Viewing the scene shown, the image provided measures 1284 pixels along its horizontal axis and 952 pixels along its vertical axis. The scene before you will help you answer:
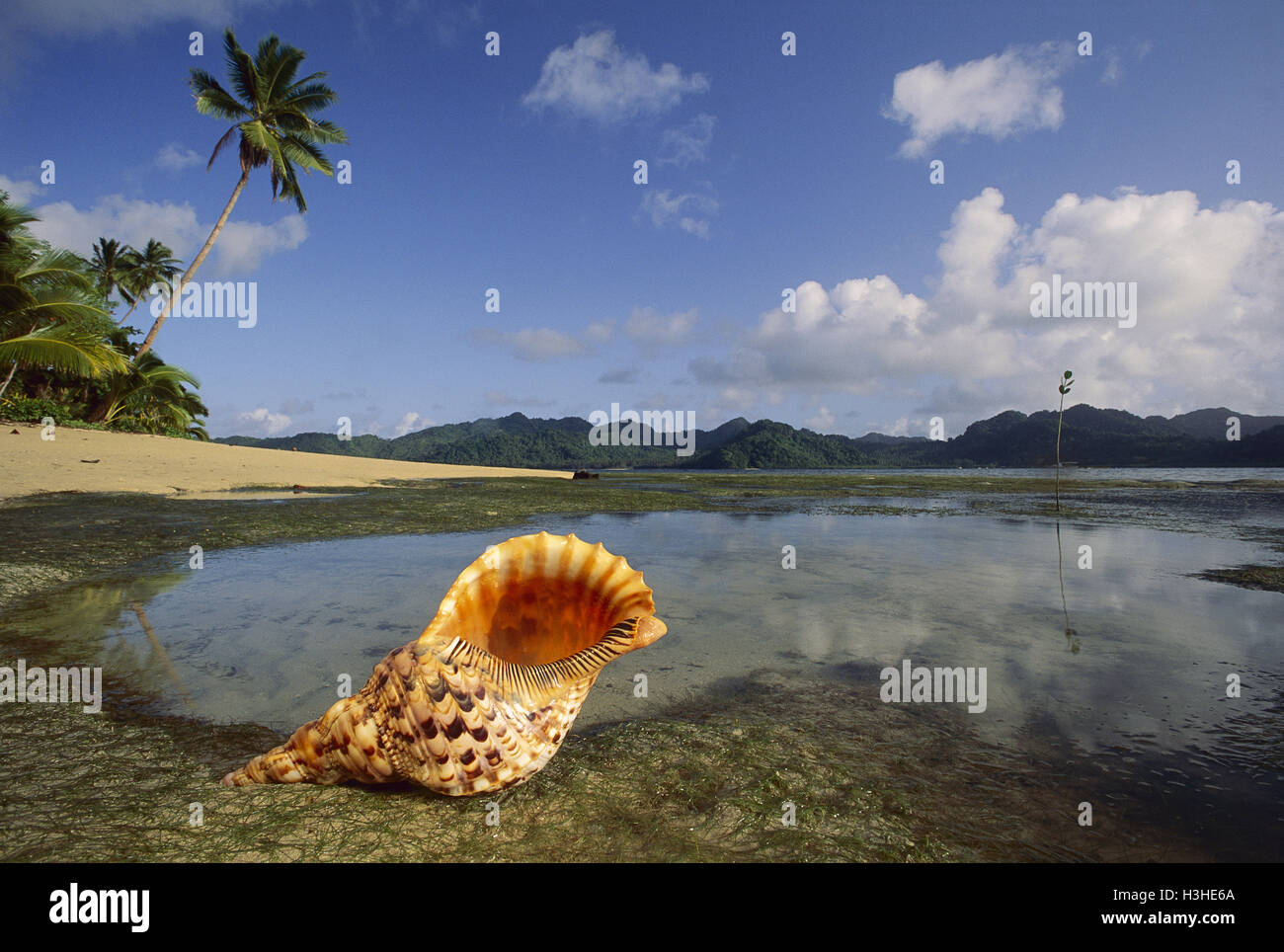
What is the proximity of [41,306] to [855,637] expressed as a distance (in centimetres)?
2180

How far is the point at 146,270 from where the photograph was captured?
4812 cm

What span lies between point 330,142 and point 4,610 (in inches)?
1413

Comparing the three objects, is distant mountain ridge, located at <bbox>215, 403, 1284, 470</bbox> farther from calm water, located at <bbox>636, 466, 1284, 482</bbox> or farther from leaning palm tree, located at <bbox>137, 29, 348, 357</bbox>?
leaning palm tree, located at <bbox>137, 29, 348, 357</bbox>

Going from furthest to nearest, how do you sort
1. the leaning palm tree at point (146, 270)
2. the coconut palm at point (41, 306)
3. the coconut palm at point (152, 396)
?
1. the leaning palm tree at point (146, 270)
2. the coconut palm at point (152, 396)
3. the coconut palm at point (41, 306)

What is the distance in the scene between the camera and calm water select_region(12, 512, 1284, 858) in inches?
141

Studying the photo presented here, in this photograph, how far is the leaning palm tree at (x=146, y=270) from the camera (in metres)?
47.4

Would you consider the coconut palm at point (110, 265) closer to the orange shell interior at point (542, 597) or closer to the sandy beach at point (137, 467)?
the sandy beach at point (137, 467)

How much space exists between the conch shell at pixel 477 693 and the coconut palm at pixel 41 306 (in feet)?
62.0

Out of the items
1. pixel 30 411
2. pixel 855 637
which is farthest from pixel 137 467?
pixel 855 637

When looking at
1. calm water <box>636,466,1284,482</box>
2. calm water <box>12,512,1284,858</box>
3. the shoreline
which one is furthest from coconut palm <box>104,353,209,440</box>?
calm water <box>636,466,1284,482</box>

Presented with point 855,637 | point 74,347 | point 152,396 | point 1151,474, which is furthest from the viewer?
point 1151,474

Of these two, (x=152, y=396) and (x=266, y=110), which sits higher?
(x=266, y=110)

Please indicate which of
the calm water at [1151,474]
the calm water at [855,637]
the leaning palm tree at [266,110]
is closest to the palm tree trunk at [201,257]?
the leaning palm tree at [266,110]

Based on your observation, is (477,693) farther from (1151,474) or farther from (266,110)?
(1151,474)
